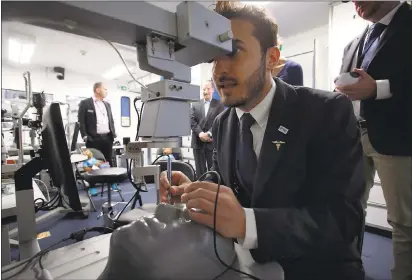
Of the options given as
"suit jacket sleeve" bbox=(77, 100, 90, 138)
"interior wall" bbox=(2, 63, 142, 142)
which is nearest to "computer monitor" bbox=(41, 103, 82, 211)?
"suit jacket sleeve" bbox=(77, 100, 90, 138)

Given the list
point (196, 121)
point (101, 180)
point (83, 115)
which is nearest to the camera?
point (101, 180)

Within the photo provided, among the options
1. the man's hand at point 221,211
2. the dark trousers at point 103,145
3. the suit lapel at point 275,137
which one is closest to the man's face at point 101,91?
the dark trousers at point 103,145

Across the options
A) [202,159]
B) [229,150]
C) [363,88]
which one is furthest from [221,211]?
[202,159]

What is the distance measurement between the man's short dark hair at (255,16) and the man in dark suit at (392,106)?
52 cm

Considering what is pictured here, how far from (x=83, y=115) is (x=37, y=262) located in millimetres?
3628

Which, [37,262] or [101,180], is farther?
[101,180]

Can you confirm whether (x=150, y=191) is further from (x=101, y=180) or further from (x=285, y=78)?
(x=285, y=78)

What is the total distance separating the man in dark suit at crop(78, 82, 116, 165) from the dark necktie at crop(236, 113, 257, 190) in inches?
138

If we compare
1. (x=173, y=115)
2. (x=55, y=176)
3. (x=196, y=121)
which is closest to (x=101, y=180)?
(x=196, y=121)

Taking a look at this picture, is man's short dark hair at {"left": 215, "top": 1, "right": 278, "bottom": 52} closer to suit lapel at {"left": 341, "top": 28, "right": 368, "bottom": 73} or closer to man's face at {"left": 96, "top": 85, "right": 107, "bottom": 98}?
suit lapel at {"left": 341, "top": 28, "right": 368, "bottom": 73}

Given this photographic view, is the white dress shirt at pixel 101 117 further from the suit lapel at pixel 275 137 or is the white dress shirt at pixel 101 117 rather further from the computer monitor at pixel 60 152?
the suit lapel at pixel 275 137

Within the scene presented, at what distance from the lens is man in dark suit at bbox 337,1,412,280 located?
0.96 meters

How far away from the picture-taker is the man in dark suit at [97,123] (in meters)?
3.72

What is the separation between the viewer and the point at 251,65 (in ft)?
2.05
